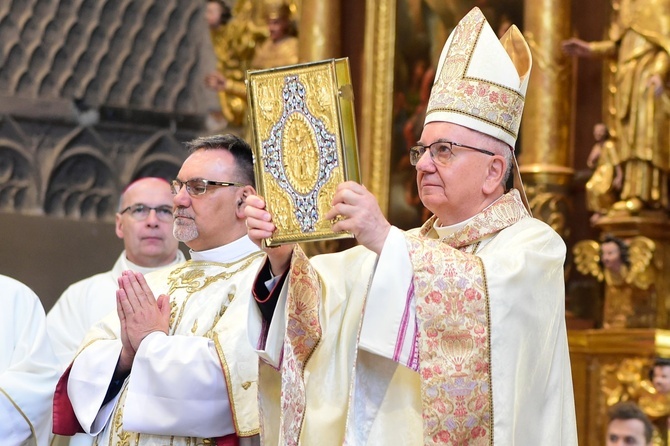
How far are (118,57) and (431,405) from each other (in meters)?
8.17

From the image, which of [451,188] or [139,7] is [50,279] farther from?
[451,188]

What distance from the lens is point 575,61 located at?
7.27 m

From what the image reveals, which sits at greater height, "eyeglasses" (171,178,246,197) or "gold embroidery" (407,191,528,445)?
"eyeglasses" (171,178,246,197)

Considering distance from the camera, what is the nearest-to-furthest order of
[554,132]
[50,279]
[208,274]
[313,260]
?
[313,260]
[208,274]
[554,132]
[50,279]

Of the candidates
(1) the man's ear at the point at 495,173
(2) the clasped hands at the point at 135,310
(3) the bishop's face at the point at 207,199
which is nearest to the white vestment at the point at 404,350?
(1) the man's ear at the point at 495,173

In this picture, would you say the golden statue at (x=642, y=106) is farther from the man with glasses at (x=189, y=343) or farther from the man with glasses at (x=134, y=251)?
the man with glasses at (x=189, y=343)

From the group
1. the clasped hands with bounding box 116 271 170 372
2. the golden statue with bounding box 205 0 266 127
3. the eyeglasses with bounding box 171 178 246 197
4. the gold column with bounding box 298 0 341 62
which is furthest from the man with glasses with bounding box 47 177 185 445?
the golden statue with bounding box 205 0 266 127

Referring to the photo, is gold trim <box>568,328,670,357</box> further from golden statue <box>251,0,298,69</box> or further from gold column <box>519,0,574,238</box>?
golden statue <box>251,0,298,69</box>

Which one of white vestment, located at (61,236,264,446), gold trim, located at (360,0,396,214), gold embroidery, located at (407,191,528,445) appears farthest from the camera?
gold trim, located at (360,0,396,214)

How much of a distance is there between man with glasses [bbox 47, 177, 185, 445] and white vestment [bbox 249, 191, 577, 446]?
2.26 metres

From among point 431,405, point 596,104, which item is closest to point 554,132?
point 596,104

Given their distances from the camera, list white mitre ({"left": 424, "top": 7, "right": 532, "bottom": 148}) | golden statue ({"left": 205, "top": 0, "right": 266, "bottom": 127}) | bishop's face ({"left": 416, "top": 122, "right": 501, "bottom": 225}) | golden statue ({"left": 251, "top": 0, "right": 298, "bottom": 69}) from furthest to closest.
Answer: golden statue ({"left": 205, "top": 0, "right": 266, "bottom": 127}), golden statue ({"left": 251, "top": 0, "right": 298, "bottom": 69}), white mitre ({"left": 424, "top": 7, "right": 532, "bottom": 148}), bishop's face ({"left": 416, "top": 122, "right": 501, "bottom": 225})

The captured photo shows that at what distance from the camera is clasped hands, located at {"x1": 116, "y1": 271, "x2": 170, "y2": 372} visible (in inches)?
161

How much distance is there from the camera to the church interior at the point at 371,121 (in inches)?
256
